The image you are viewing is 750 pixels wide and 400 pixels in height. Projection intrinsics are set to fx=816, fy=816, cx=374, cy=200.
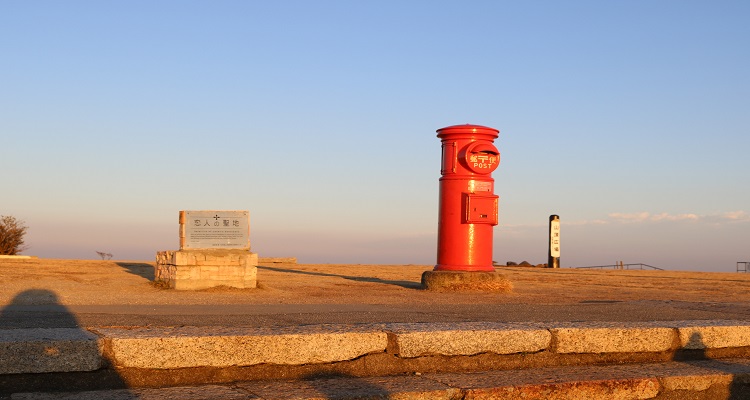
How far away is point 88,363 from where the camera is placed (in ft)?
15.3

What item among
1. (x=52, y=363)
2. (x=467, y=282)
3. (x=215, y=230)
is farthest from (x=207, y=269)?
(x=52, y=363)

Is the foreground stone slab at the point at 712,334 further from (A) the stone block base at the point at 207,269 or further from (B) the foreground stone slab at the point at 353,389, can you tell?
Result: (A) the stone block base at the point at 207,269

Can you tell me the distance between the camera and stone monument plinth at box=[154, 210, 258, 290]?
13.2m

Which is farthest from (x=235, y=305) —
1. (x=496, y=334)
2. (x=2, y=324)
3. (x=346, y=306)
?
(x=496, y=334)

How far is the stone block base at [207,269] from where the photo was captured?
13.1m

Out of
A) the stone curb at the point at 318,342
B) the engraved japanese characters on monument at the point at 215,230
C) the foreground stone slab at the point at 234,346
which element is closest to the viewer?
the stone curb at the point at 318,342

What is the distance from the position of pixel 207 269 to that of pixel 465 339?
27.3ft

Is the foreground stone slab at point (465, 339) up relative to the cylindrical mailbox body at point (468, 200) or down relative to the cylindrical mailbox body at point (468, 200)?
down

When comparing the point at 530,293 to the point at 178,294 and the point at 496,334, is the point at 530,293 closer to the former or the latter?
the point at 178,294

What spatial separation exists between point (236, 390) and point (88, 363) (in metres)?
0.86

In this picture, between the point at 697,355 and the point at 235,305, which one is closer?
the point at 697,355

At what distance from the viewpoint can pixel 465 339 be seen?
5.74 meters

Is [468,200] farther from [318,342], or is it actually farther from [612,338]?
[318,342]

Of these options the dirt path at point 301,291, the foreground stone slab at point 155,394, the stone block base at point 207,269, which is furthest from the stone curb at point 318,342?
the stone block base at point 207,269
